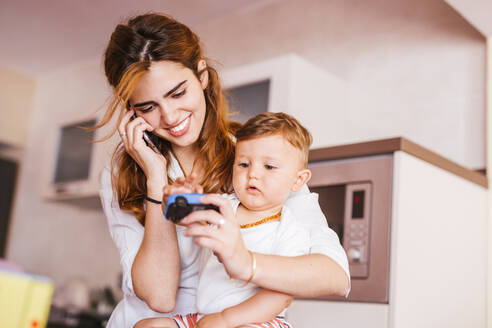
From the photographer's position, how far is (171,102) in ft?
4.14

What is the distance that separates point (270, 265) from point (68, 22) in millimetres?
3001

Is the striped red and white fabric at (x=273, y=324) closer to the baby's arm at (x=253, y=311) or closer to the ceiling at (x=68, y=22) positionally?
the baby's arm at (x=253, y=311)

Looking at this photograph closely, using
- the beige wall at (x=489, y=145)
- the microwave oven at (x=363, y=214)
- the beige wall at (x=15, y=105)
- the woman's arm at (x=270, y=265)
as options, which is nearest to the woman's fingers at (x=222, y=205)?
the woman's arm at (x=270, y=265)

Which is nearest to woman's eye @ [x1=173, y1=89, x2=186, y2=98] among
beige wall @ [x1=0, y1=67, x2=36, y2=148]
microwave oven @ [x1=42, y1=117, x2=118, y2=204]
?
microwave oven @ [x1=42, y1=117, x2=118, y2=204]

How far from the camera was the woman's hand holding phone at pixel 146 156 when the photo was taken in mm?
1231

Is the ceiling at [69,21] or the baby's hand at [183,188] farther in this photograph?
the ceiling at [69,21]

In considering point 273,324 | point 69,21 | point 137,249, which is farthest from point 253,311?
point 69,21

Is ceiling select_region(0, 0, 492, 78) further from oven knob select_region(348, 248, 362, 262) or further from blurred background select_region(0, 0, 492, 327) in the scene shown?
oven knob select_region(348, 248, 362, 262)

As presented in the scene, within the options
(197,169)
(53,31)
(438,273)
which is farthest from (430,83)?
(53,31)

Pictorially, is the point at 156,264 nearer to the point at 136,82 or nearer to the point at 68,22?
the point at 136,82

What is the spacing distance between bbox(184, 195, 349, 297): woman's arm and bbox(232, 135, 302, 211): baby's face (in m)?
0.17

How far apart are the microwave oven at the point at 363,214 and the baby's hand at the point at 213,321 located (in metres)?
0.69

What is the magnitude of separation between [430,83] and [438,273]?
35.2 inches

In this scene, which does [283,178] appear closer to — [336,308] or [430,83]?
[336,308]
